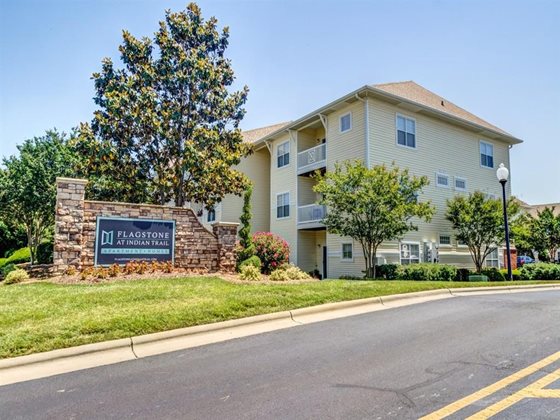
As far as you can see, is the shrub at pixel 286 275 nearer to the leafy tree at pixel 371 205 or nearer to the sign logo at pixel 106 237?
the leafy tree at pixel 371 205

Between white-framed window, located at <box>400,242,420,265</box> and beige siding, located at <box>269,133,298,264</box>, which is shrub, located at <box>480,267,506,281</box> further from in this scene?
beige siding, located at <box>269,133,298,264</box>

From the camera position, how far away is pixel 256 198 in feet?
A: 89.4

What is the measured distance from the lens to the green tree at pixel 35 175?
22125 mm

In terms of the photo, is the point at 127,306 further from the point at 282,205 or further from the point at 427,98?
the point at 427,98

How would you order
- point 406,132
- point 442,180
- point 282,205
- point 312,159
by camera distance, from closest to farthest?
point 406,132 < point 442,180 < point 312,159 < point 282,205

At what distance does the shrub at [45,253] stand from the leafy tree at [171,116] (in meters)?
6.62

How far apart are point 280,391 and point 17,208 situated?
24900mm

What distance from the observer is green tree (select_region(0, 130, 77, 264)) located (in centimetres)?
2212

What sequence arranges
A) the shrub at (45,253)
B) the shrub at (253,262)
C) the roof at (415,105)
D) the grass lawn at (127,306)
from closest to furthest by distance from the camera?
the grass lawn at (127,306)
the shrub at (253,262)
the roof at (415,105)
the shrub at (45,253)

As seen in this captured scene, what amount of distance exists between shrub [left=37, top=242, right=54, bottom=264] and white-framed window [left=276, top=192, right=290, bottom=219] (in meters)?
12.4

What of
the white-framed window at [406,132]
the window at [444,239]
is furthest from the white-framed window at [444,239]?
the white-framed window at [406,132]

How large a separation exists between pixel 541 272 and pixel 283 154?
14.7m

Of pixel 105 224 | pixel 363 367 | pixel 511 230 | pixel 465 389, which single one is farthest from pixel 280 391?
pixel 511 230

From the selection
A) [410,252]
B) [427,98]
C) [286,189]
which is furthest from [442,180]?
[286,189]
